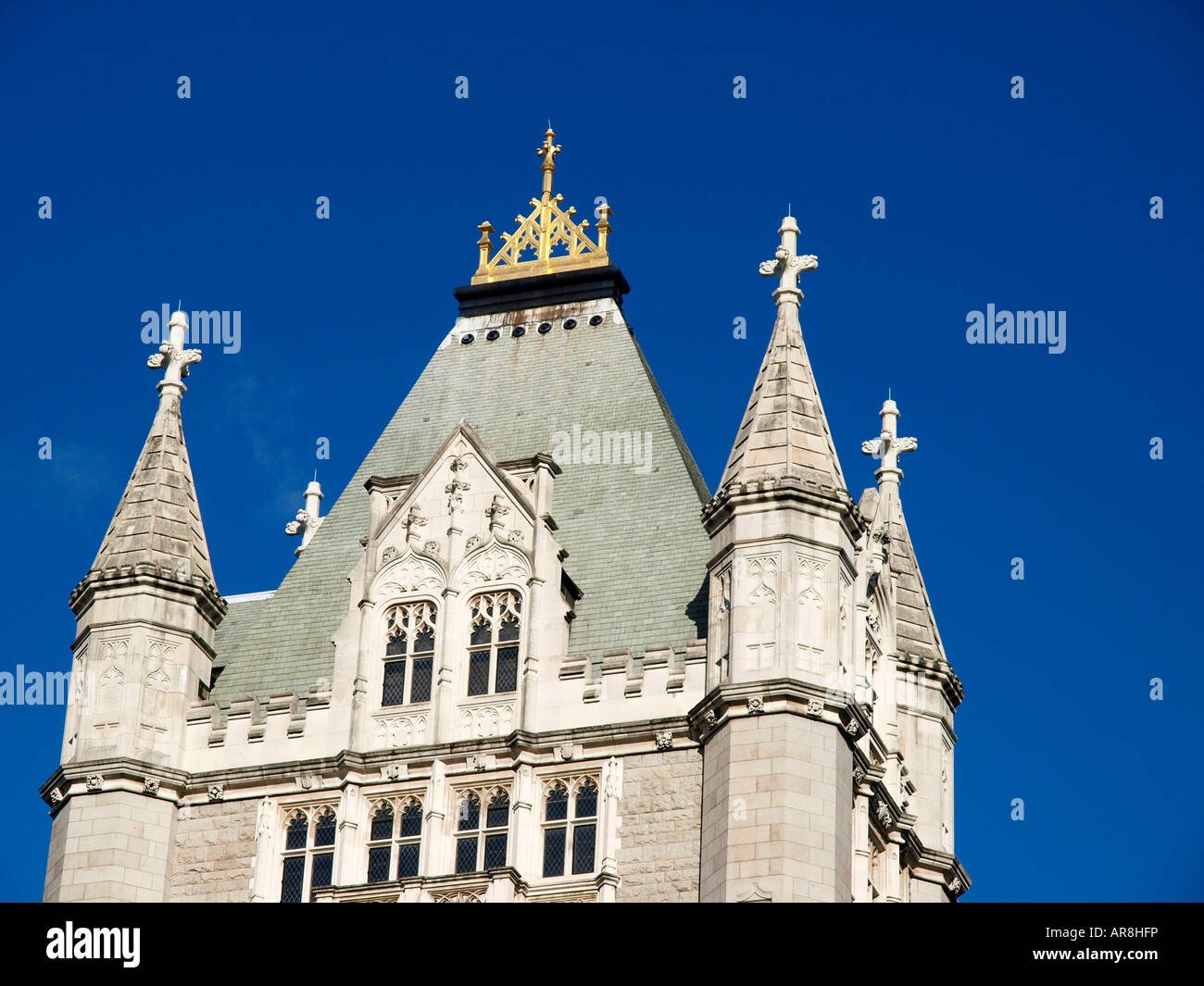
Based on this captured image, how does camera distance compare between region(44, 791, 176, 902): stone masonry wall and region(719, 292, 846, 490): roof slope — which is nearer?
region(44, 791, 176, 902): stone masonry wall

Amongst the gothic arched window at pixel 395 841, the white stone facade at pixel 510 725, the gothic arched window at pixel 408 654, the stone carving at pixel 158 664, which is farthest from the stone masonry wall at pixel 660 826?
the stone carving at pixel 158 664

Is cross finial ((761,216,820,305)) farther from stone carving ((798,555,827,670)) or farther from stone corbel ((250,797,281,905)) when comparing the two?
stone corbel ((250,797,281,905))

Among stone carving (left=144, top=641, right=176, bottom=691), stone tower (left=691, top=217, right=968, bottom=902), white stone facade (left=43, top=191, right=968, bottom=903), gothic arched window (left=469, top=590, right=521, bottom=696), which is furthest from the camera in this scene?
stone carving (left=144, top=641, right=176, bottom=691)

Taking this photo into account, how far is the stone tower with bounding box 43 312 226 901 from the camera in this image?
4753 cm

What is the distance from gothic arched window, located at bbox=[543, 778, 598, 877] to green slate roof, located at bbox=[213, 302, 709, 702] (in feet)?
9.20

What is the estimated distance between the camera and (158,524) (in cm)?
5062

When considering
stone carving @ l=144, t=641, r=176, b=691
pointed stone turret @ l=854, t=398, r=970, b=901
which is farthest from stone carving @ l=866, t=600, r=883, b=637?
stone carving @ l=144, t=641, r=176, b=691

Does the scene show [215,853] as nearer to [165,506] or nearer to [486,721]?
[486,721]
